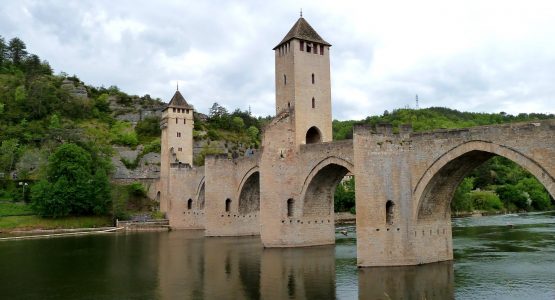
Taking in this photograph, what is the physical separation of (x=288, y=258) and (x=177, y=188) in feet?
76.0

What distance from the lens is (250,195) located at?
3625cm

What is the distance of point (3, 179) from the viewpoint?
50062 mm

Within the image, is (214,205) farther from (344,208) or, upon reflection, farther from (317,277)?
(344,208)

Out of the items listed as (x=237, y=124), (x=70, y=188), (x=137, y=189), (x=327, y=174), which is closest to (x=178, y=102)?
(x=137, y=189)

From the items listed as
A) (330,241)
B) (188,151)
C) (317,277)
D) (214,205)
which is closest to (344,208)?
(188,151)

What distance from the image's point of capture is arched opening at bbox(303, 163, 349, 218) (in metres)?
26.5

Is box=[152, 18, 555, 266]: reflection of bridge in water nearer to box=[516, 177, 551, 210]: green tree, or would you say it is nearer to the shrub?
the shrub

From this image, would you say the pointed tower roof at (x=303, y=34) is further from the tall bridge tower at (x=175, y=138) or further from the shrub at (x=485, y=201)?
the shrub at (x=485, y=201)

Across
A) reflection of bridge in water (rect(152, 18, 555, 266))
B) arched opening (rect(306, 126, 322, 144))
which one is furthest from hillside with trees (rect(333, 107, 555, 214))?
reflection of bridge in water (rect(152, 18, 555, 266))

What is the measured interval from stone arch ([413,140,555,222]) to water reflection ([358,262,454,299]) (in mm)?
2262

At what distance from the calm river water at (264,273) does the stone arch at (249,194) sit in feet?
18.0

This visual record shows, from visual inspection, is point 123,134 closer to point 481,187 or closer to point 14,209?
point 14,209

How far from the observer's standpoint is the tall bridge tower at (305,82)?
28.3 m

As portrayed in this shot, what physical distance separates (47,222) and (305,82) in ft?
92.7
